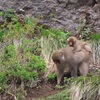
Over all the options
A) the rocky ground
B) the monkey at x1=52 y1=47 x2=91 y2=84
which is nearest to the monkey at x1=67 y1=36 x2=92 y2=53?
the monkey at x1=52 y1=47 x2=91 y2=84

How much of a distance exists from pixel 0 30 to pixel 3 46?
893mm

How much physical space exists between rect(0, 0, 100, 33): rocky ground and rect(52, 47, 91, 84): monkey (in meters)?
2.26

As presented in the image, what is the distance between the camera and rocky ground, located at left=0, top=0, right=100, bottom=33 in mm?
12820

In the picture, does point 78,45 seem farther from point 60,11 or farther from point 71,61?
point 60,11

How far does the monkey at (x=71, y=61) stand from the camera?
10.4m

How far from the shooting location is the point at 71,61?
10.4m

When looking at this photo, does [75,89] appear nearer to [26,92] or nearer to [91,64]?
[26,92]

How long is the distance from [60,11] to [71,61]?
2.98 metres

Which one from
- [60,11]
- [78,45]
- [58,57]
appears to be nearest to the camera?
[58,57]

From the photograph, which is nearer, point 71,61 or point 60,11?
point 71,61

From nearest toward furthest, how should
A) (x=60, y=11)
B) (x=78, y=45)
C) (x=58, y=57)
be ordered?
(x=58, y=57), (x=78, y=45), (x=60, y=11)

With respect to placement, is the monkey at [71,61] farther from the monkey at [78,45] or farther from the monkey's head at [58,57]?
the monkey at [78,45]

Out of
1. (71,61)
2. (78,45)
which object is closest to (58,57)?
(71,61)

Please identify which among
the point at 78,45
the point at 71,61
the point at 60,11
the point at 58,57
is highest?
the point at 60,11
